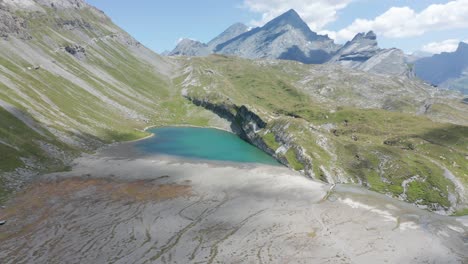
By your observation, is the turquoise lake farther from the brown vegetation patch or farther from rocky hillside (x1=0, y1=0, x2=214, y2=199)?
the brown vegetation patch

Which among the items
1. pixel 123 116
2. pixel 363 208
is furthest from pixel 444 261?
pixel 123 116

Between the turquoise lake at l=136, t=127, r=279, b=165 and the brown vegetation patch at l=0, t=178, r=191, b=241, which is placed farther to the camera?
the turquoise lake at l=136, t=127, r=279, b=165

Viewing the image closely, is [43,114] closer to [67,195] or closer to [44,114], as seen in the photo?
[44,114]

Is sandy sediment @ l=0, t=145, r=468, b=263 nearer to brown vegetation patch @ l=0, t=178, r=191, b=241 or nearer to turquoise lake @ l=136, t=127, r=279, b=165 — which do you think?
brown vegetation patch @ l=0, t=178, r=191, b=241

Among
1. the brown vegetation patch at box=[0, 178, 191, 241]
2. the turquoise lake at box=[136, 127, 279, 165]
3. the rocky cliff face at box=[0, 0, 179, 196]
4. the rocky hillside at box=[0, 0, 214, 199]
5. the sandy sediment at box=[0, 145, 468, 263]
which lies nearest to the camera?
the sandy sediment at box=[0, 145, 468, 263]

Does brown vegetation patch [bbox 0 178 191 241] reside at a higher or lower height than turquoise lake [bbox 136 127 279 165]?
lower

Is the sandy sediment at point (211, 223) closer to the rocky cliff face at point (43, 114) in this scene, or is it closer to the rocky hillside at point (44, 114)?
the rocky cliff face at point (43, 114)

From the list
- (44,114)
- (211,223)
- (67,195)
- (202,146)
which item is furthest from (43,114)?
(211,223)

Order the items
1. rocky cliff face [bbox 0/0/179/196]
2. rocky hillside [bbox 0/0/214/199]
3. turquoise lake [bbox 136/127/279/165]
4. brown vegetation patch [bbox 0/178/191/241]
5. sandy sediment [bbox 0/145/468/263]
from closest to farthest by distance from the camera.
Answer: sandy sediment [bbox 0/145/468/263] < brown vegetation patch [bbox 0/178/191/241] < rocky cliff face [bbox 0/0/179/196] < rocky hillside [bbox 0/0/214/199] < turquoise lake [bbox 136/127/279/165]

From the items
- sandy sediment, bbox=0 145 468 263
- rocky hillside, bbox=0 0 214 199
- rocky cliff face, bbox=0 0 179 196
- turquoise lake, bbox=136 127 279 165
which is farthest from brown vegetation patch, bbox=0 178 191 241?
turquoise lake, bbox=136 127 279 165
